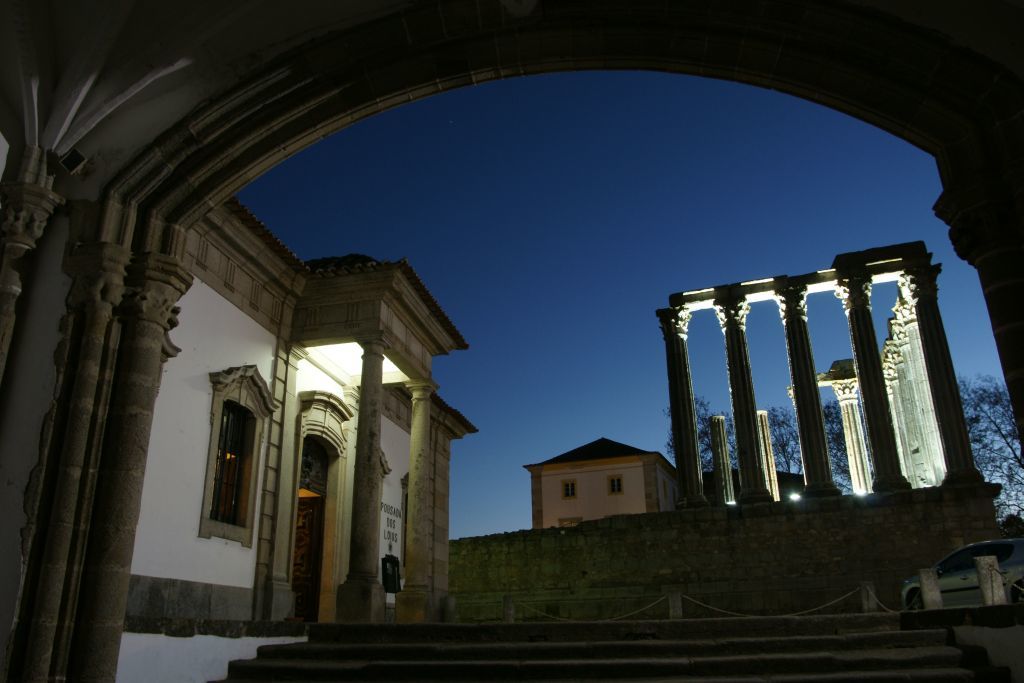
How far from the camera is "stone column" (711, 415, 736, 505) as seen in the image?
2177 centimetres

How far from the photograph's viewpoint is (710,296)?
21875 mm

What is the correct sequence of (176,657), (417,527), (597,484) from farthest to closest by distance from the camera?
(597,484) → (417,527) → (176,657)

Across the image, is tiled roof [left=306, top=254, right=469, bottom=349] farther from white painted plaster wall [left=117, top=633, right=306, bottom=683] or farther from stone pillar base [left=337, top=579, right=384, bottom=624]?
white painted plaster wall [left=117, top=633, right=306, bottom=683]

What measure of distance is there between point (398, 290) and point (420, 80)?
21.4 feet

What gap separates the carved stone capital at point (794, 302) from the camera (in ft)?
68.1

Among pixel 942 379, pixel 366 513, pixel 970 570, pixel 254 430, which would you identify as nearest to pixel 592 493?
pixel 942 379

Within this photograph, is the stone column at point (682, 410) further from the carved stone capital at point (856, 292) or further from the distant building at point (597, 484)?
the distant building at point (597, 484)

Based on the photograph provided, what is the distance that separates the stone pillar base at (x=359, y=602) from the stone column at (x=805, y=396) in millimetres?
12491

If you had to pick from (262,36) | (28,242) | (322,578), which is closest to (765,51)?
(262,36)

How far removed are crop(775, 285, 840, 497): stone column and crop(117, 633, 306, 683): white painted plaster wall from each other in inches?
614

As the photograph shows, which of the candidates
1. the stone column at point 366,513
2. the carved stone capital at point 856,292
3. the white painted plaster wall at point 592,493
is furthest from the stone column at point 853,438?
the stone column at point 366,513

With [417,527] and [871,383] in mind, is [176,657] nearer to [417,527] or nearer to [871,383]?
[417,527]

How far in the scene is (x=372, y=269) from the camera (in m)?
11.8

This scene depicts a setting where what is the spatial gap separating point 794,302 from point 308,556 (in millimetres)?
14861
